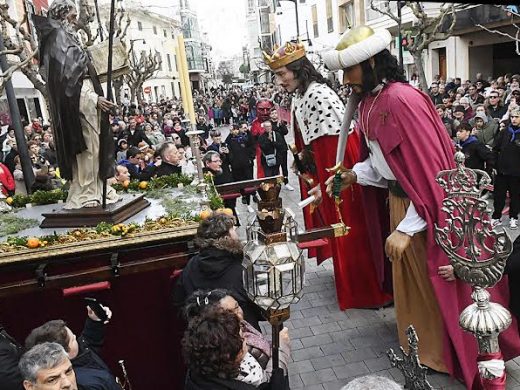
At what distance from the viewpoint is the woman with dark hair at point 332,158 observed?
5.05m

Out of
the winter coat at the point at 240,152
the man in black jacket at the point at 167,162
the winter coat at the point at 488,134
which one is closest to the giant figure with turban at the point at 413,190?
the man in black jacket at the point at 167,162

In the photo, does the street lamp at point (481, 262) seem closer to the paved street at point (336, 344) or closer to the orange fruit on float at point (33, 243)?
the paved street at point (336, 344)

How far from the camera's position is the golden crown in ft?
17.1

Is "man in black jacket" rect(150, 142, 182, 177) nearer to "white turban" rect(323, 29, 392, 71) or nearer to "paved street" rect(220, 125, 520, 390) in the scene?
"paved street" rect(220, 125, 520, 390)

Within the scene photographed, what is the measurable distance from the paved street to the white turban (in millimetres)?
2443

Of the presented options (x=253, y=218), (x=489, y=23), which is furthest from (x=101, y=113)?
(x=489, y=23)

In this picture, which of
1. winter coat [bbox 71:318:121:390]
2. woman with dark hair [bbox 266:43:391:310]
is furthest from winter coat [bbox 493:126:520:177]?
winter coat [bbox 71:318:121:390]

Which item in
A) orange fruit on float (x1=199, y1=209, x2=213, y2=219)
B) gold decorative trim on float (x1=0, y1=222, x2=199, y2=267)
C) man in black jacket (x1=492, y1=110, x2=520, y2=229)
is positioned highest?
orange fruit on float (x1=199, y1=209, x2=213, y2=219)

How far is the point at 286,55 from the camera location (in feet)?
17.1

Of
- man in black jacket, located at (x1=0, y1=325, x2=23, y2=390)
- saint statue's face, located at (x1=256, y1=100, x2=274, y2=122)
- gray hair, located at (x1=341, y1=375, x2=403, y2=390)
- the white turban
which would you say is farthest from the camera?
saint statue's face, located at (x1=256, y1=100, x2=274, y2=122)

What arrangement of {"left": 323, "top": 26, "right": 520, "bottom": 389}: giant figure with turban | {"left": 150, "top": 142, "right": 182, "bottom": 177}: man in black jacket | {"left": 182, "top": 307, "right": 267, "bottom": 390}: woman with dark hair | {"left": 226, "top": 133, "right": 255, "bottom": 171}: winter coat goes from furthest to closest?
{"left": 226, "top": 133, "right": 255, "bottom": 171}: winter coat, {"left": 150, "top": 142, "right": 182, "bottom": 177}: man in black jacket, {"left": 323, "top": 26, "right": 520, "bottom": 389}: giant figure with turban, {"left": 182, "top": 307, "right": 267, "bottom": 390}: woman with dark hair

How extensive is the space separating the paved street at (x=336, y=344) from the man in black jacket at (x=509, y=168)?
278 cm

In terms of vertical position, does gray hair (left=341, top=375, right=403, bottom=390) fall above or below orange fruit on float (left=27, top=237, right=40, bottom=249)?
below

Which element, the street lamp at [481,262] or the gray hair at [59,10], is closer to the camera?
the street lamp at [481,262]
